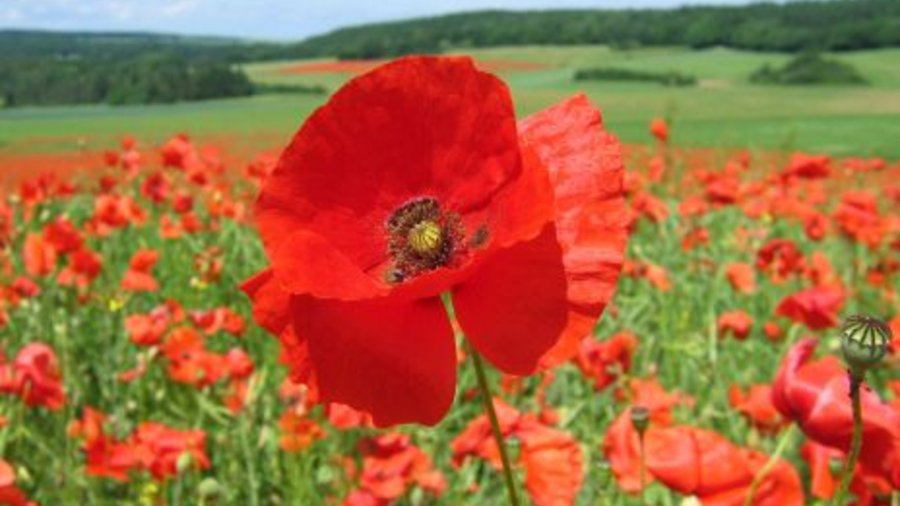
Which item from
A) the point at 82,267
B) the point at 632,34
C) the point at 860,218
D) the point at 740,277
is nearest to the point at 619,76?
the point at 632,34

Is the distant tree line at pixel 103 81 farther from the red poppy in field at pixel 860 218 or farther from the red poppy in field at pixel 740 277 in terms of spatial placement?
the red poppy in field at pixel 740 277

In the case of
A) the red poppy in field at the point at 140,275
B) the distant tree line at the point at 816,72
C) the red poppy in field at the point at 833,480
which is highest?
the red poppy in field at the point at 833,480

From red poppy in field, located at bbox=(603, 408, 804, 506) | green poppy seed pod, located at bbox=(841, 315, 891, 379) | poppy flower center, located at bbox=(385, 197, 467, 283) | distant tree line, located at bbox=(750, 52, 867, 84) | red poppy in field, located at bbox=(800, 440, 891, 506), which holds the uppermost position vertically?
poppy flower center, located at bbox=(385, 197, 467, 283)

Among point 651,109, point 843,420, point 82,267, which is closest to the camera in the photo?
point 843,420

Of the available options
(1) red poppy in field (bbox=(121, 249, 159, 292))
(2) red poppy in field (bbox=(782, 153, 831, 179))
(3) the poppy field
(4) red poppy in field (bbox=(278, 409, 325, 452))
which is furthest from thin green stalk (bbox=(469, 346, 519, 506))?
(2) red poppy in field (bbox=(782, 153, 831, 179))

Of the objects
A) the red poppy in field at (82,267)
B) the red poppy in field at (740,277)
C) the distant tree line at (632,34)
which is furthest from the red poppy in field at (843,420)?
the distant tree line at (632,34)

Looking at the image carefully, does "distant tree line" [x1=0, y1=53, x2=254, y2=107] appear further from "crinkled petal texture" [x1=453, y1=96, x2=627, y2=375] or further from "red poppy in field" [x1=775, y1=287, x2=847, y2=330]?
"crinkled petal texture" [x1=453, y1=96, x2=627, y2=375]

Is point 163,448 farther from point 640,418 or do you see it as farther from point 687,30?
point 687,30
